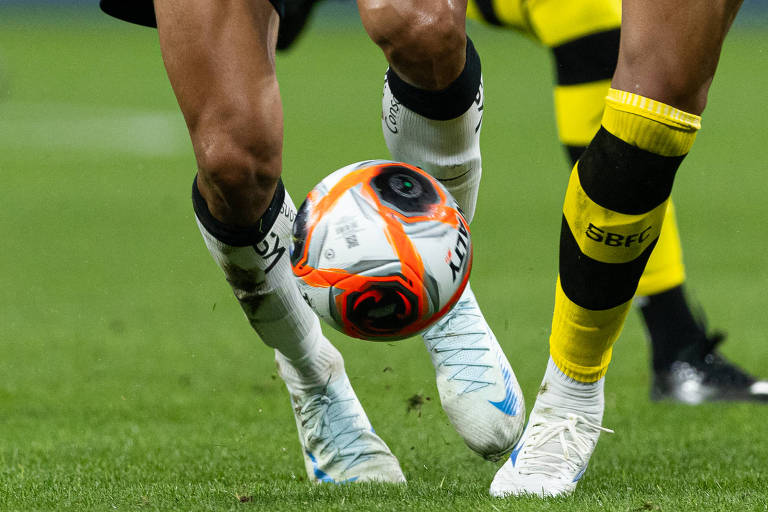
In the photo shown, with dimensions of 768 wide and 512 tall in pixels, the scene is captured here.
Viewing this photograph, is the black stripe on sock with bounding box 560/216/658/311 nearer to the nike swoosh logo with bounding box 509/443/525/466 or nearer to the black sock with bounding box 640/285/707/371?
the nike swoosh logo with bounding box 509/443/525/466

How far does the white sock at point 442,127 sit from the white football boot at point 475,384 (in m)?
0.31

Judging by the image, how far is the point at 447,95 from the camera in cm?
266

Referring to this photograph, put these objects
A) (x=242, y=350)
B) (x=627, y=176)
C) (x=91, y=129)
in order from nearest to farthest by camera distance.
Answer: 1. (x=627, y=176)
2. (x=242, y=350)
3. (x=91, y=129)

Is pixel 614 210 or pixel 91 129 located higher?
pixel 614 210

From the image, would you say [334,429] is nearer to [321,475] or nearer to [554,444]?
[321,475]

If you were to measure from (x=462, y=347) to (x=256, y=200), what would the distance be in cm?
63

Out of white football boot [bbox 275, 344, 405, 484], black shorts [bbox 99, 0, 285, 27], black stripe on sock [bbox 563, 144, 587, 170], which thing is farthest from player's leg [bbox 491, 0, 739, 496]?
black stripe on sock [bbox 563, 144, 587, 170]

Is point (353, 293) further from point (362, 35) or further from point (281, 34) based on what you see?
point (362, 35)

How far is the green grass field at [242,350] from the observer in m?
2.57

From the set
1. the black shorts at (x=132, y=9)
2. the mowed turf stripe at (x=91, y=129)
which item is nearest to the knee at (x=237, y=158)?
the black shorts at (x=132, y=9)

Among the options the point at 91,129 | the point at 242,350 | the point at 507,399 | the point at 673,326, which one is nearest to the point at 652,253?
the point at 673,326

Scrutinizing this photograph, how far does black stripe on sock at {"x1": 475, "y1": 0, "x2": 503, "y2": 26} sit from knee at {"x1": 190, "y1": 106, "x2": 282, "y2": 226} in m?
1.43

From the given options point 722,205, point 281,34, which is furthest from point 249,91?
point 722,205

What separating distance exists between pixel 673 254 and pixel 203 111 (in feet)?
5.97
